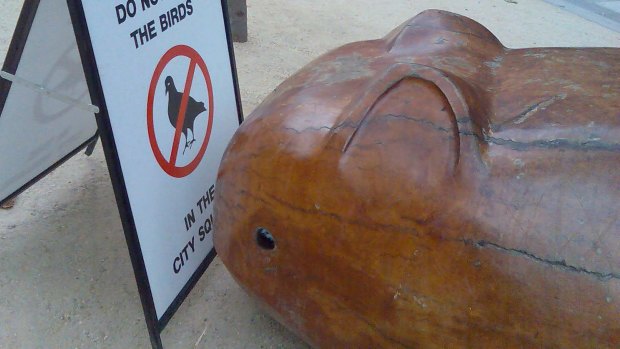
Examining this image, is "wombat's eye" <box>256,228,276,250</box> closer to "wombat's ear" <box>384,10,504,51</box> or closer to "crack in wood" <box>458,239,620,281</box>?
"crack in wood" <box>458,239,620,281</box>

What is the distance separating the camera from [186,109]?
5.46 ft

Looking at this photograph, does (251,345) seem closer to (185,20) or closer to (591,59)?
(185,20)

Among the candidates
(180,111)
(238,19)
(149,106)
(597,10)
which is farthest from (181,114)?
(597,10)

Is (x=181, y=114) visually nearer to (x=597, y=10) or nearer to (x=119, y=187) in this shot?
(x=119, y=187)

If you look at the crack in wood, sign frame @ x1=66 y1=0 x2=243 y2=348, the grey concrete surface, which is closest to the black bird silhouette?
sign frame @ x1=66 y1=0 x2=243 y2=348

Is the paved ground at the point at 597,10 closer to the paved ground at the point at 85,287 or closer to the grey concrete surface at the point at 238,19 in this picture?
the grey concrete surface at the point at 238,19

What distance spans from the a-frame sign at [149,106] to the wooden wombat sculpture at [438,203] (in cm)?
25

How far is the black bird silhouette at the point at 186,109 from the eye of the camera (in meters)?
1.58

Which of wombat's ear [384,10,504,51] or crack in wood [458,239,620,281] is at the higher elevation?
wombat's ear [384,10,504,51]

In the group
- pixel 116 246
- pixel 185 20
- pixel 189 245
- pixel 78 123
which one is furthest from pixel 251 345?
pixel 78 123

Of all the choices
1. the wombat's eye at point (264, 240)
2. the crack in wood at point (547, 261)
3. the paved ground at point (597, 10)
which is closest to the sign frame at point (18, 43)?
the wombat's eye at point (264, 240)

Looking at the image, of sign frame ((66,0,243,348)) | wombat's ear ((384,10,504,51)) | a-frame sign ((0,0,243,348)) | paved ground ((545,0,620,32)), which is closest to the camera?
sign frame ((66,0,243,348))

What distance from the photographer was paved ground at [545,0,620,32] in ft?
14.7

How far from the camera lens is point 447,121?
115 cm
